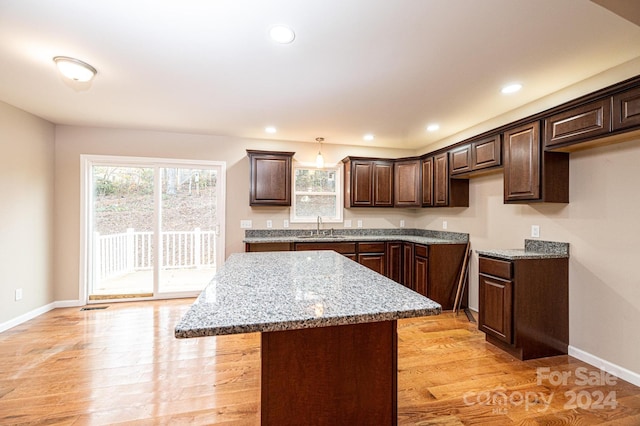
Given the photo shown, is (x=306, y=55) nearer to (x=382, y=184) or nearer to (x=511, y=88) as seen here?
(x=511, y=88)

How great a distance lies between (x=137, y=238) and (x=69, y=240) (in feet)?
2.57

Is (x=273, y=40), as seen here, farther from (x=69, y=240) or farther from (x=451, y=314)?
(x=69, y=240)

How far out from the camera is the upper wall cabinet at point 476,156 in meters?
3.03

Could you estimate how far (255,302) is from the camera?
1155 millimetres

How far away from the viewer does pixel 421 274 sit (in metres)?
3.82

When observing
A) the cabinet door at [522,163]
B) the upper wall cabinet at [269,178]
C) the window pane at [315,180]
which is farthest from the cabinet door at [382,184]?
the cabinet door at [522,163]

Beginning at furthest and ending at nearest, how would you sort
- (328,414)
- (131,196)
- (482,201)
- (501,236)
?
(131,196) < (482,201) < (501,236) < (328,414)

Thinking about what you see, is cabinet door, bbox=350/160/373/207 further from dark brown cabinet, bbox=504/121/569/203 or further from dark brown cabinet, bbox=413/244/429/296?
dark brown cabinet, bbox=504/121/569/203

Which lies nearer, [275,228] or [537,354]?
[537,354]

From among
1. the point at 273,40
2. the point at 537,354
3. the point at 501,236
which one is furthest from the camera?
the point at 501,236

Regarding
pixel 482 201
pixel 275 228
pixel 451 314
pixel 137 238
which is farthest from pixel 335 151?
pixel 137 238

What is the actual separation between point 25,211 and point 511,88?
5.42m

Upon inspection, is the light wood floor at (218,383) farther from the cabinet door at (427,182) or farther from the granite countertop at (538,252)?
the cabinet door at (427,182)

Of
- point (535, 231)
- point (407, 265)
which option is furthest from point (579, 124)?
point (407, 265)
